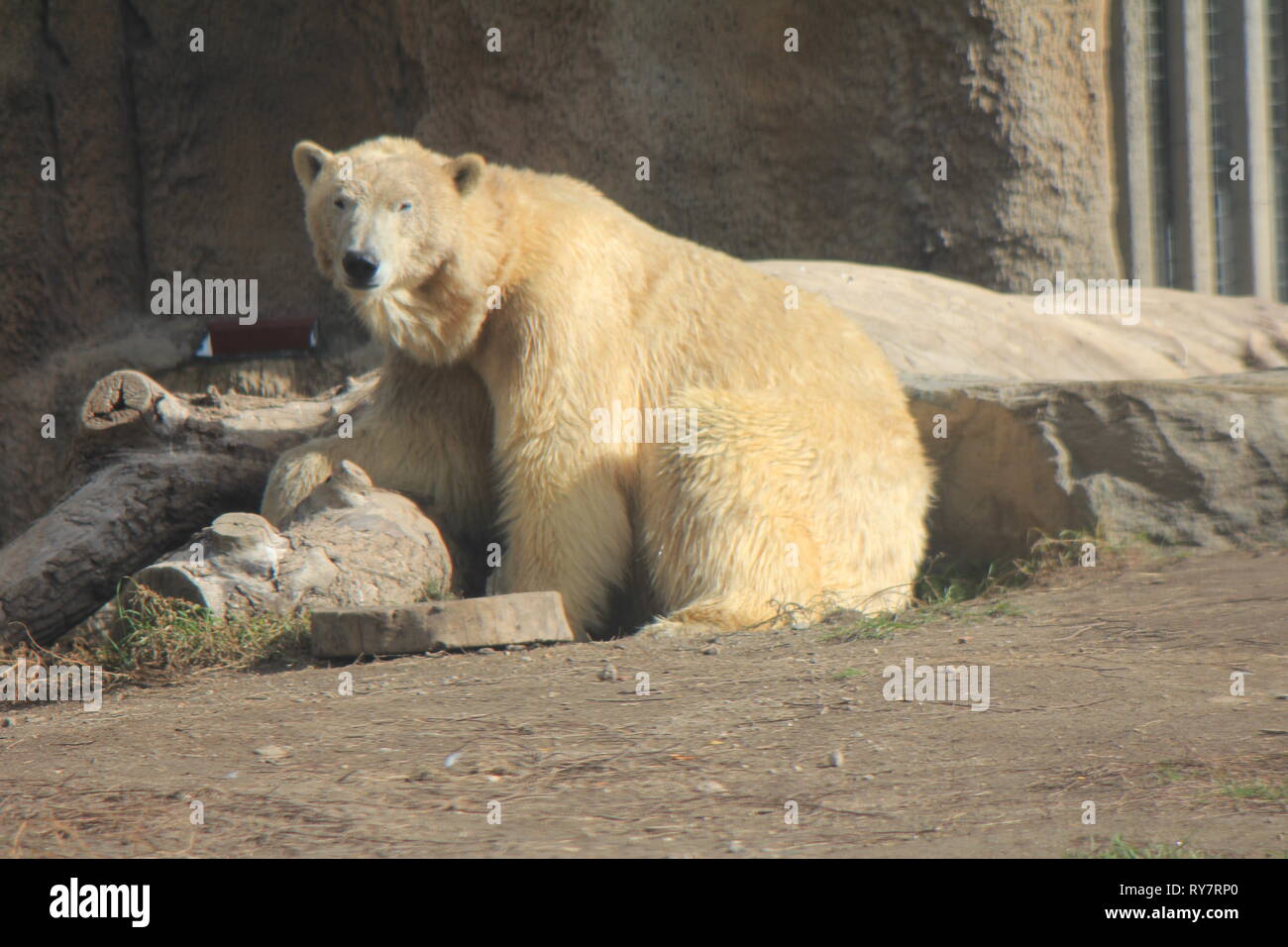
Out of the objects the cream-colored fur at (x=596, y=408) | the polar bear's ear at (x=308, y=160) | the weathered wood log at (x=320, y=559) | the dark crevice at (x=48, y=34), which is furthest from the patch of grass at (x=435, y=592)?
the dark crevice at (x=48, y=34)

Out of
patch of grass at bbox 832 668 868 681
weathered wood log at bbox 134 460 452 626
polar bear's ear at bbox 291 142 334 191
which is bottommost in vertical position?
patch of grass at bbox 832 668 868 681

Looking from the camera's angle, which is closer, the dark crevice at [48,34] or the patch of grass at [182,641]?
the patch of grass at [182,641]

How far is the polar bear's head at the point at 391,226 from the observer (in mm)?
5176

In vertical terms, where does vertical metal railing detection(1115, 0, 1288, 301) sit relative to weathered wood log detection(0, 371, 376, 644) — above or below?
above

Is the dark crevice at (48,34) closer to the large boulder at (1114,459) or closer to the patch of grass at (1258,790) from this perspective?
the large boulder at (1114,459)

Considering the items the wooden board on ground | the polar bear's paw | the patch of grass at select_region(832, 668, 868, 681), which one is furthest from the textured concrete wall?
the patch of grass at select_region(832, 668, 868, 681)

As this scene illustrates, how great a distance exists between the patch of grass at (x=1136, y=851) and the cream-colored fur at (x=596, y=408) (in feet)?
9.25

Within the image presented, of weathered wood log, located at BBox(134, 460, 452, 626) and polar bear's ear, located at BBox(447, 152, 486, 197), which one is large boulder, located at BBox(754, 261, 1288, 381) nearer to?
polar bear's ear, located at BBox(447, 152, 486, 197)

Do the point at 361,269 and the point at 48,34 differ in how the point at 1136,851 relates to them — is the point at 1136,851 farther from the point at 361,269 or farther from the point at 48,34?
the point at 48,34

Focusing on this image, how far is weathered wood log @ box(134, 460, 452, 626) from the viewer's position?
500cm

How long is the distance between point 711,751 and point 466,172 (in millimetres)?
3056

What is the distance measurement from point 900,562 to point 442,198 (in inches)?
101

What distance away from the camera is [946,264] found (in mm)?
9516

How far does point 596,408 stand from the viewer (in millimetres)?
5488
